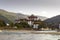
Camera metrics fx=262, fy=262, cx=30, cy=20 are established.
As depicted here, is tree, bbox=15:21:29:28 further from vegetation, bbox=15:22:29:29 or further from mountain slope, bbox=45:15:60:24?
mountain slope, bbox=45:15:60:24

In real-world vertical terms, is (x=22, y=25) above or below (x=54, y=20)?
below

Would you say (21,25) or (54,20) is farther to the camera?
(21,25)

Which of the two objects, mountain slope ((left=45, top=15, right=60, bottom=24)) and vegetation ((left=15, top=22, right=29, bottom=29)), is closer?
mountain slope ((left=45, top=15, right=60, bottom=24))

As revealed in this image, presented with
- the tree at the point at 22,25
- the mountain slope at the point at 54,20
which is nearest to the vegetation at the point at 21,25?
the tree at the point at 22,25

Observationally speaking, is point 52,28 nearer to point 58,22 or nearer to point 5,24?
point 58,22

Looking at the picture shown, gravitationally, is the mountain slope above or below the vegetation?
above

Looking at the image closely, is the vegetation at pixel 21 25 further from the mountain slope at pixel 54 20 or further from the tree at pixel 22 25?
the mountain slope at pixel 54 20

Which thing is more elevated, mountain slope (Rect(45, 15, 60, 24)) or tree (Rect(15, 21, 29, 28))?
mountain slope (Rect(45, 15, 60, 24))

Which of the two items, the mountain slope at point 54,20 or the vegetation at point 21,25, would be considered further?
the vegetation at point 21,25

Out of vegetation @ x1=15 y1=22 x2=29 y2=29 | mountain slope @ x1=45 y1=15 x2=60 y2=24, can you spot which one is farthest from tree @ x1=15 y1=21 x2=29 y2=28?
mountain slope @ x1=45 y1=15 x2=60 y2=24

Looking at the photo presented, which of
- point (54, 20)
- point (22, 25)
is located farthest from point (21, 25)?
point (54, 20)

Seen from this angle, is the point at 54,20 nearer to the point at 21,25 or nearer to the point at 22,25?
the point at 22,25

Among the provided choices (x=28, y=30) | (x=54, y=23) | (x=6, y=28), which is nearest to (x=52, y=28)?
(x=54, y=23)

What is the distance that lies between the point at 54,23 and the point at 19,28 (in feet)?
10.4
